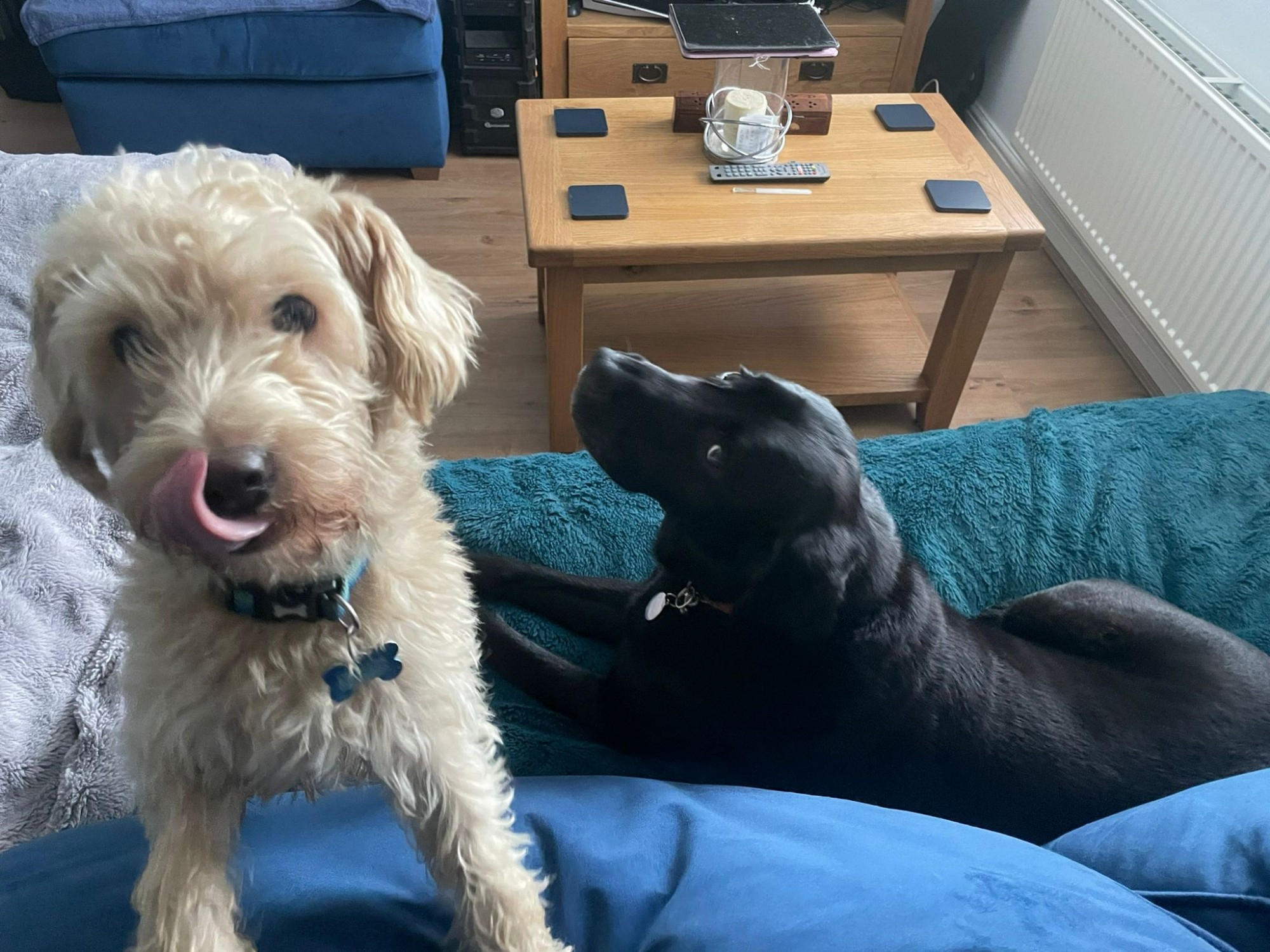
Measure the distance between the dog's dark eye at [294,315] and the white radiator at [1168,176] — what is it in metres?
2.05

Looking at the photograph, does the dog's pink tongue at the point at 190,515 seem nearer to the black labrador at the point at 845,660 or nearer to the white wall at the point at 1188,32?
the black labrador at the point at 845,660

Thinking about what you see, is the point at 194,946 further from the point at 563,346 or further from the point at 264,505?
the point at 563,346

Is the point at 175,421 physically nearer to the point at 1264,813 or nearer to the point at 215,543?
the point at 215,543

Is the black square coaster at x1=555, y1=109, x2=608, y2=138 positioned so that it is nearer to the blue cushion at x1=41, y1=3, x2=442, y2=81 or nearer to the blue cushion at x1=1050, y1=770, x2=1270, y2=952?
the blue cushion at x1=41, y1=3, x2=442, y2=81

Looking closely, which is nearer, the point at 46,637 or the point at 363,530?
the point at 363,530

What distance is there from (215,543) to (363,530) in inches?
6.9

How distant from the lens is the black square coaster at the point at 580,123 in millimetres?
2102

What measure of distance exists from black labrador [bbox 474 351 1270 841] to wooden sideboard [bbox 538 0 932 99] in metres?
2.20

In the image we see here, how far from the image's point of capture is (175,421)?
28.3 inches

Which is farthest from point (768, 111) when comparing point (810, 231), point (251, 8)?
point (251, 8)

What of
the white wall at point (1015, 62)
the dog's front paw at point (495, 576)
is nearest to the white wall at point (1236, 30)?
the white wall at point (1015, 62)

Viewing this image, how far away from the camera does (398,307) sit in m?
0.89

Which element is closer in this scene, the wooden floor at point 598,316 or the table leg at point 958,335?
the table leg at point 958,335

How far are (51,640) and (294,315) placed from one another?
701 millimetres
